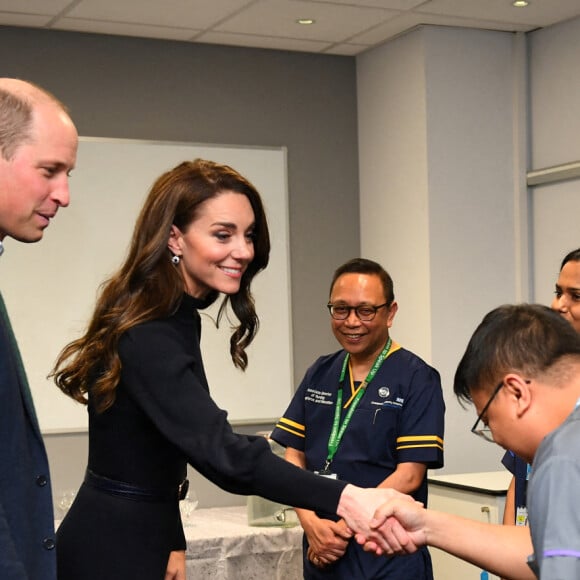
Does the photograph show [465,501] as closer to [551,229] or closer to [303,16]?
[551,229]

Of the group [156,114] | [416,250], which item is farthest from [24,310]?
[416,250]

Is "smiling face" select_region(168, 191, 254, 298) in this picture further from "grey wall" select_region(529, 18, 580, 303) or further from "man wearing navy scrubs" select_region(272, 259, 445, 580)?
"grey wall" select_region(529, 18, 580, 303)

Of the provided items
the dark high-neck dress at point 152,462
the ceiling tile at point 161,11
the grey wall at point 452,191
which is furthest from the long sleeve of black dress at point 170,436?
the grey wall at point 452,191

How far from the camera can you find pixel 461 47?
4.91 m

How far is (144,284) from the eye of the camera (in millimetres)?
2170

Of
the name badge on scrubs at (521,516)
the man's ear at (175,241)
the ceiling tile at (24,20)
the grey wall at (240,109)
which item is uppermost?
the ceiling tile at (24,20)

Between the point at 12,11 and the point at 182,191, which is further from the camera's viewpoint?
the point at 12,11

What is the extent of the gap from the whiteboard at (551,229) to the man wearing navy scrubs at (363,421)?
170cm

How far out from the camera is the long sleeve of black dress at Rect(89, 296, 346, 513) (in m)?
2.06

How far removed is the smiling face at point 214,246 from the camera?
2225 millimetres

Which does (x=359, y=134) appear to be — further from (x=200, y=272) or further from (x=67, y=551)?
(x=67, y=551)

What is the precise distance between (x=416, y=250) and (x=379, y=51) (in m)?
1.00

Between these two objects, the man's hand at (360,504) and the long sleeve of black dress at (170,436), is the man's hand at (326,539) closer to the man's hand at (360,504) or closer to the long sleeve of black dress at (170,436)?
the man's hand at (360,504)

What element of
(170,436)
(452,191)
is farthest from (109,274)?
(170,436)
